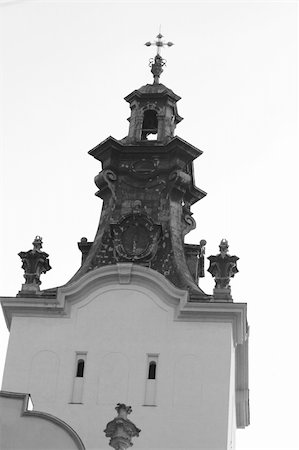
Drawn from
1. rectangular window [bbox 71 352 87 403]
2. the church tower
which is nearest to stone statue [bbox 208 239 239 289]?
the church tower

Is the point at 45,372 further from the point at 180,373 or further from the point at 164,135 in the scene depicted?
the point at 164,135

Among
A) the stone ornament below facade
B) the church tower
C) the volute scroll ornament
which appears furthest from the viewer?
the volute scroll ornament

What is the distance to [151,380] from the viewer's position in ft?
107

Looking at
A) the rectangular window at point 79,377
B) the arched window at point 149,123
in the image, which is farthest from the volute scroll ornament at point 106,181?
the rectangular window at point 79,377

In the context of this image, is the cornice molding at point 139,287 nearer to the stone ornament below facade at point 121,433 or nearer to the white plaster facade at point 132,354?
the white plaster facade at point 132,354

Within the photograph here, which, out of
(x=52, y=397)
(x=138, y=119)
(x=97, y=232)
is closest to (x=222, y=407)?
(x=52, y=397)

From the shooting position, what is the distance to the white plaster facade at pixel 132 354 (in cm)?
3194

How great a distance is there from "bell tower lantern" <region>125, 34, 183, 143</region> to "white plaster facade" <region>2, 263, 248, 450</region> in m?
5.18

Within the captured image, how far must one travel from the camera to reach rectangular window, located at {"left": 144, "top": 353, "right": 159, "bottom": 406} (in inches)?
1272

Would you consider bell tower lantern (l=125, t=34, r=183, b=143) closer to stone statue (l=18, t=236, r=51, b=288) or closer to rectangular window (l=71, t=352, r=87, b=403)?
stone statue (l=18, t=236, r=51, b=288)

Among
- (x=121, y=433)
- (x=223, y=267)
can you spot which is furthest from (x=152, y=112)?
(x=121, y=433)

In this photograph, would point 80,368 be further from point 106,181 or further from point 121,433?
point 121,433

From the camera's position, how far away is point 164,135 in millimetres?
37562

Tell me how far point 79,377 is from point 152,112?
8436mm
